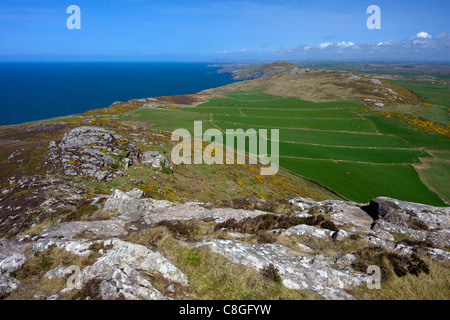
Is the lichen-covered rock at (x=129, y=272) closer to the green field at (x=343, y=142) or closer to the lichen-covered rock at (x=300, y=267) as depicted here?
the lichen-covered rock at (x=300, y=267)

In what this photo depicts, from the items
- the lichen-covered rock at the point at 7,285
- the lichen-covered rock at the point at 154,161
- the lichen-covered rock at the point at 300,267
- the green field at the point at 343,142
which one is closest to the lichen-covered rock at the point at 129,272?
the lichen-covered rock at the point at 7,285

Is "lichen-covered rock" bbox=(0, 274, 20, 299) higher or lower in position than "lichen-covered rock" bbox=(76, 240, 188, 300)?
lower

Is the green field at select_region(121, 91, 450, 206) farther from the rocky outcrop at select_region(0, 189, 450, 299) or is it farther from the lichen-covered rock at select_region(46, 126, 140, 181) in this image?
the lichen-covered rock at select_region(46, 126, 140, 181)

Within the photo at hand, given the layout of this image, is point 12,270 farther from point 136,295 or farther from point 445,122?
point 445,122

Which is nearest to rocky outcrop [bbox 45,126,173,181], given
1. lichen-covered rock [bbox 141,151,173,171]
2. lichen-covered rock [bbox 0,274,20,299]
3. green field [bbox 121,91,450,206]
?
lichen-covered rock [bbox 141,151,173,171]

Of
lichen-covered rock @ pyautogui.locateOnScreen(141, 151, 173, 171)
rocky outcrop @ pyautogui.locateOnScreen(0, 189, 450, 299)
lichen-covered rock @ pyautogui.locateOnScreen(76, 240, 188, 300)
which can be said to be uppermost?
lichen-covered rock @ pyautogui.locateOnScreen(141, 151, 173, 171)

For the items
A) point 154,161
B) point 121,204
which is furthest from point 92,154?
point 121,204

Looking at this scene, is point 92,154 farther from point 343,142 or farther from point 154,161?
point 343,142

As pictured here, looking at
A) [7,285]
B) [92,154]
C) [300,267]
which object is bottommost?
[300,267]

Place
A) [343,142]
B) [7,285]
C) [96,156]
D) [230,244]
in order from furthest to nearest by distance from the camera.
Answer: [343,142], [96,156], [230,244], [7,285]
